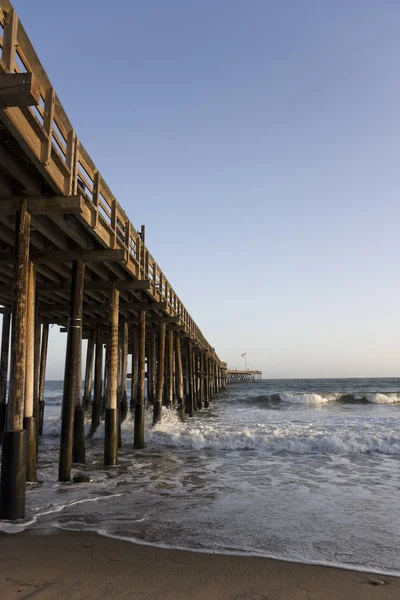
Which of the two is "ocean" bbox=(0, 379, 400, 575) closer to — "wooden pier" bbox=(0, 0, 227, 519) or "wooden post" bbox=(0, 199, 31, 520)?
"wooden post" bbox=(0, 199, 31, 520)

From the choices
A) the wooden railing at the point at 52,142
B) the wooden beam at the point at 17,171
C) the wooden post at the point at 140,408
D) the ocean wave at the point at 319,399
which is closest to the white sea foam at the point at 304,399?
the ocean wave at the point at 319,399

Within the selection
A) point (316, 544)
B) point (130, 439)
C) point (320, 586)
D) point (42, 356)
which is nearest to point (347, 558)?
point (316, 544)

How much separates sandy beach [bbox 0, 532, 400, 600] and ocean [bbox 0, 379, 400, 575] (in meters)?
0.33

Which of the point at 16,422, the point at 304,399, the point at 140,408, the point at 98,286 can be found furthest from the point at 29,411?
the point at 304,399

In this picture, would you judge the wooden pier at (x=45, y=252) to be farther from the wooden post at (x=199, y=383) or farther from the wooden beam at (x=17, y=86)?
the wooden post at (x=199, y=383)

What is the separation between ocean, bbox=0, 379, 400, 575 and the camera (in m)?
5.30

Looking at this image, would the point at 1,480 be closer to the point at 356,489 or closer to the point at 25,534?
the point at 25,534

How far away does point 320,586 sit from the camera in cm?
409

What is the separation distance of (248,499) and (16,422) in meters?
3.99

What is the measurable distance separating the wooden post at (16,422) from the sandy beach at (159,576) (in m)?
0.89

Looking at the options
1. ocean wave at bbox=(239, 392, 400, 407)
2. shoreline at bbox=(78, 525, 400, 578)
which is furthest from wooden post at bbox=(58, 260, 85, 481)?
→ ocean wave at bbox=(239, 392, 400, 407)

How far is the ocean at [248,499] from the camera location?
5.30 metres

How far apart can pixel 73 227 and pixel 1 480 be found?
4357 millimetres

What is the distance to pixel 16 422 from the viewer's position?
6.12 m
